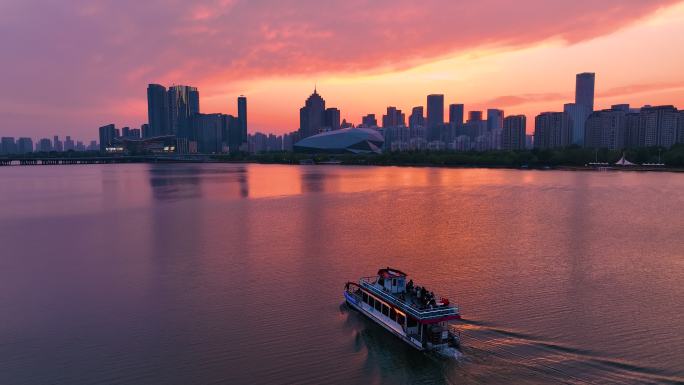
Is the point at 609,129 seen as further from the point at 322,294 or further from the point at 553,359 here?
the point at 553,359

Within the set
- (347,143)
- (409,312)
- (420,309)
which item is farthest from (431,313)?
(347,143)

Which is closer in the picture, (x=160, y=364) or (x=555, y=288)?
(x=160, y=364)

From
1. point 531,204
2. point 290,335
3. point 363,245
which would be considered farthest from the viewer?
point 531,204

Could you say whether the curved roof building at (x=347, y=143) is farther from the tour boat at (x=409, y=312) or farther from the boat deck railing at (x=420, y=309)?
the boat deck railing at (x=420, y=309)

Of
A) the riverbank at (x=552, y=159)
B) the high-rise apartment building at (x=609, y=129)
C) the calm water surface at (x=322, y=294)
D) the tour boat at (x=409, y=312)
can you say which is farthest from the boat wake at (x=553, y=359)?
the high-rise apartment building at (x=609, y=129)

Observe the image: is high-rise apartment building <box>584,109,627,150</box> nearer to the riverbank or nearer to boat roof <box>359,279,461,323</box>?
the riverbank

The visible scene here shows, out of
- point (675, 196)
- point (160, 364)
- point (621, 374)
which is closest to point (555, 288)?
point (621, 374)

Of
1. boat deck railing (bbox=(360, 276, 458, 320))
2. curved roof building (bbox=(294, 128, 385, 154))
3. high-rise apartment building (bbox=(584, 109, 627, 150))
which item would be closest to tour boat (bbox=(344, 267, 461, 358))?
boat deck railing (bbox=(360, 276, 458, 320))

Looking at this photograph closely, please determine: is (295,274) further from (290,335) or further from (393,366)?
(393,366)
